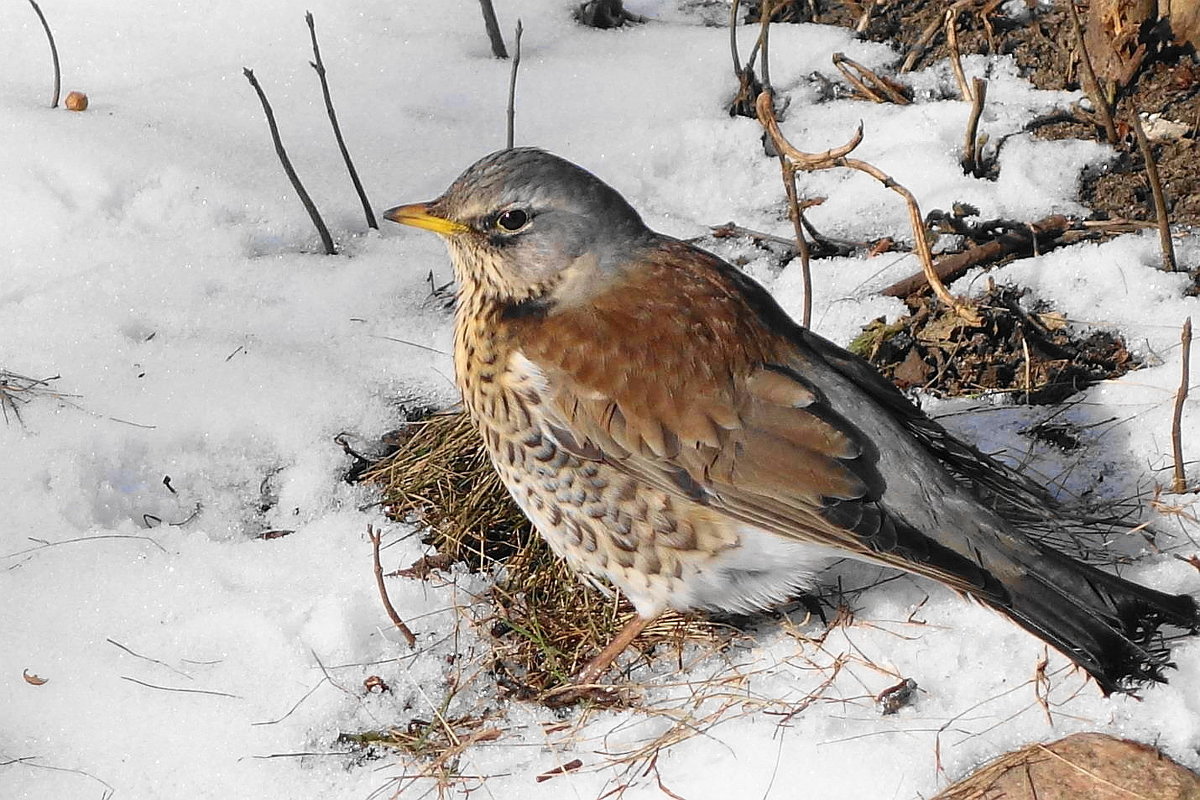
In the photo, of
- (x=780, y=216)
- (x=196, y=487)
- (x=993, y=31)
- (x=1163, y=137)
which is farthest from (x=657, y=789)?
(x=993, y=31)

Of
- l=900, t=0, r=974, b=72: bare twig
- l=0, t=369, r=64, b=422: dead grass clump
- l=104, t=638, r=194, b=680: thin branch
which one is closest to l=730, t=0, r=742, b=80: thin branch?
l=900, t=0, r=974, b=72: bare twig

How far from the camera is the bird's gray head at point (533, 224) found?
11.7 feet

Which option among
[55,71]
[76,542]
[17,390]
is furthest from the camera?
[55,71]

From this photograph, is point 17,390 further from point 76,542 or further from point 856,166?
point 856,166

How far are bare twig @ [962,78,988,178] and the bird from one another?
1555 millimetres

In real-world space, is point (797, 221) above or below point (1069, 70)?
below

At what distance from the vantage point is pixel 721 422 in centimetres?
334

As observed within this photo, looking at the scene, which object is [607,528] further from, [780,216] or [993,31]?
[993,31]

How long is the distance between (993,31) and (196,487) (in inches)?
142

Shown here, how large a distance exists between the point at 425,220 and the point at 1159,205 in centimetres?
238

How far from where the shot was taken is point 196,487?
418 centimetres

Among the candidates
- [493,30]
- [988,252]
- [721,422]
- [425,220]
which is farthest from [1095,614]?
[493,30]

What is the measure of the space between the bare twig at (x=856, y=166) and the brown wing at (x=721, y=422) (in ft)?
1.87

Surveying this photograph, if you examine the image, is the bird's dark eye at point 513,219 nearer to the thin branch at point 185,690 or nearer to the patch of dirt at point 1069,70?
the thin branch at point 185,690
